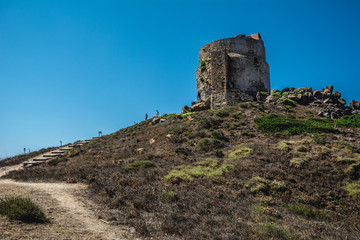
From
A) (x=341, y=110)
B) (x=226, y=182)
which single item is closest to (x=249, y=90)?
(x=341, y=110)

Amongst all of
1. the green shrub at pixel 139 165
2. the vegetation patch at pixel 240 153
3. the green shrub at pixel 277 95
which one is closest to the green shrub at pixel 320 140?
the vegetation patch at pixel 240 153

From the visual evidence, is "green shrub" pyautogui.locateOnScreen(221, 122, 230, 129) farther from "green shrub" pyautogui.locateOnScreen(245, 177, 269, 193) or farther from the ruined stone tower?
"green shrub" pyautogui.locateOnScreen(245, 177, 269, 193)

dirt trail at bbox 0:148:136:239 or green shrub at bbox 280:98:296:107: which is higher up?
green shrub at bbox 280:98:296:107

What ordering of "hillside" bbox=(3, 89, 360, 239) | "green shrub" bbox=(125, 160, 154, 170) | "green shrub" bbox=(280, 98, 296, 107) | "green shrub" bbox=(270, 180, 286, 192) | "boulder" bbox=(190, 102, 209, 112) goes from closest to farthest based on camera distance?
"hillside" bbox=(3, 89, 360, 239)
"green shrub" bbox=(270, 180, 286, 192)
"green shrub" bbox=(125, 160, 154, 170)
"green shrub" bbox=(280, 98, 296, 107)
"boulder" bbox=(190, 102, 209, 112)

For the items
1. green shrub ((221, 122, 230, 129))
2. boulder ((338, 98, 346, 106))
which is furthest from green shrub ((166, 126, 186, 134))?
boulder ((338, 98, 346, 106))

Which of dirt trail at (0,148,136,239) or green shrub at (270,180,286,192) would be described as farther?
green shrub at (270,180,286,192)

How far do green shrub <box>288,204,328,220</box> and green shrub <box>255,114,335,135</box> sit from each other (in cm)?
1059

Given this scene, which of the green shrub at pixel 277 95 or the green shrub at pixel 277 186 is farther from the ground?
the green shrub at pixel 277 95

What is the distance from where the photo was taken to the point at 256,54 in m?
30.6

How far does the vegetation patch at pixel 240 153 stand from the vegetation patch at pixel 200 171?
5.44ft

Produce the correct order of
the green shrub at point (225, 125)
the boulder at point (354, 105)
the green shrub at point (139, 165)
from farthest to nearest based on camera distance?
the boulder at point (354, 105)
the green shrub at point (225, 125)
the green shrub at point (139, 165)

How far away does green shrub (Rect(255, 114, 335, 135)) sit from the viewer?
18250mm

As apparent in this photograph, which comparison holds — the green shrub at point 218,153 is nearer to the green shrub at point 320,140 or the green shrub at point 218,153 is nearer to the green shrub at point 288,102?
the green shrub at point 320,140

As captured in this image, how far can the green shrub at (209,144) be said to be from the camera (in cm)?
1641
